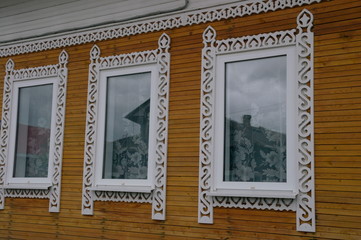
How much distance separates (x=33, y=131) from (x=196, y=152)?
316 cm

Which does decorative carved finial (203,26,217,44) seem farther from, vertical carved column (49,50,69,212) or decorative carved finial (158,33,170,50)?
vertical carved column (49,50,69,212)

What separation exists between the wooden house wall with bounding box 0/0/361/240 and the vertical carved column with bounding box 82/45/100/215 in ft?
0.36

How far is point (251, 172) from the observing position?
546 centimetres

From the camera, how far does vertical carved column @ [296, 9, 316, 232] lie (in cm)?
498

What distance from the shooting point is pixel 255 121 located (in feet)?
18.3

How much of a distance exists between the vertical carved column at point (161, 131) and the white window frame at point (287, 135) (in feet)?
2.42

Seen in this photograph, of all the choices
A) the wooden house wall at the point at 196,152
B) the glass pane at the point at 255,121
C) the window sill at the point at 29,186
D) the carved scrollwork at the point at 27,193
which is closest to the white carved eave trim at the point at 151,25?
the wooden house wall at the point at 196,152

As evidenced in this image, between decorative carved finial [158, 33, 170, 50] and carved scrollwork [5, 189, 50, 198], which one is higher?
decorative carved finial [158, 33, 170, 50]

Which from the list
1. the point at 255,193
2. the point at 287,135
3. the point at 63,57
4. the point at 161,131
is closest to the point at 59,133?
the point at 63,57

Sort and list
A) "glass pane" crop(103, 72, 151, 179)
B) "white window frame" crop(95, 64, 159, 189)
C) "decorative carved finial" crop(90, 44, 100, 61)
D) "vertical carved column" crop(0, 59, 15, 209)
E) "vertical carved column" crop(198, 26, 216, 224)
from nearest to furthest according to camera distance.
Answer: "vertical carved column" crop(198, 26, 216, 224)
"white window frame" crop(95, 64, 159, 189)
"glass pane" crop(103, 72, 151, 179)
"decorative carved finial" crop(90, 44, 100, 61)
"vertical carved column" crop(0, 59, 15, 209)

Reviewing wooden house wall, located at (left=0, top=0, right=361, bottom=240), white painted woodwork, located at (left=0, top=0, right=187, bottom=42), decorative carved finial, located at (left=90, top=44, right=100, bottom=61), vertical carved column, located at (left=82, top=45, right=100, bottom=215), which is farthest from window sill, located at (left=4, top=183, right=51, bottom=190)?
white painted woodwork, located at (left=0, top=0, right=187, bottom=42)

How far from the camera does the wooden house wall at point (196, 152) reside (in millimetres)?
4910

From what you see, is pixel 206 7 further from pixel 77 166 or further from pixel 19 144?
pixel 19 144

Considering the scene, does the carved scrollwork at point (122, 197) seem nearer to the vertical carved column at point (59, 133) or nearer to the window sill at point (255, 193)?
the vertical carved column at point (59, 133)
